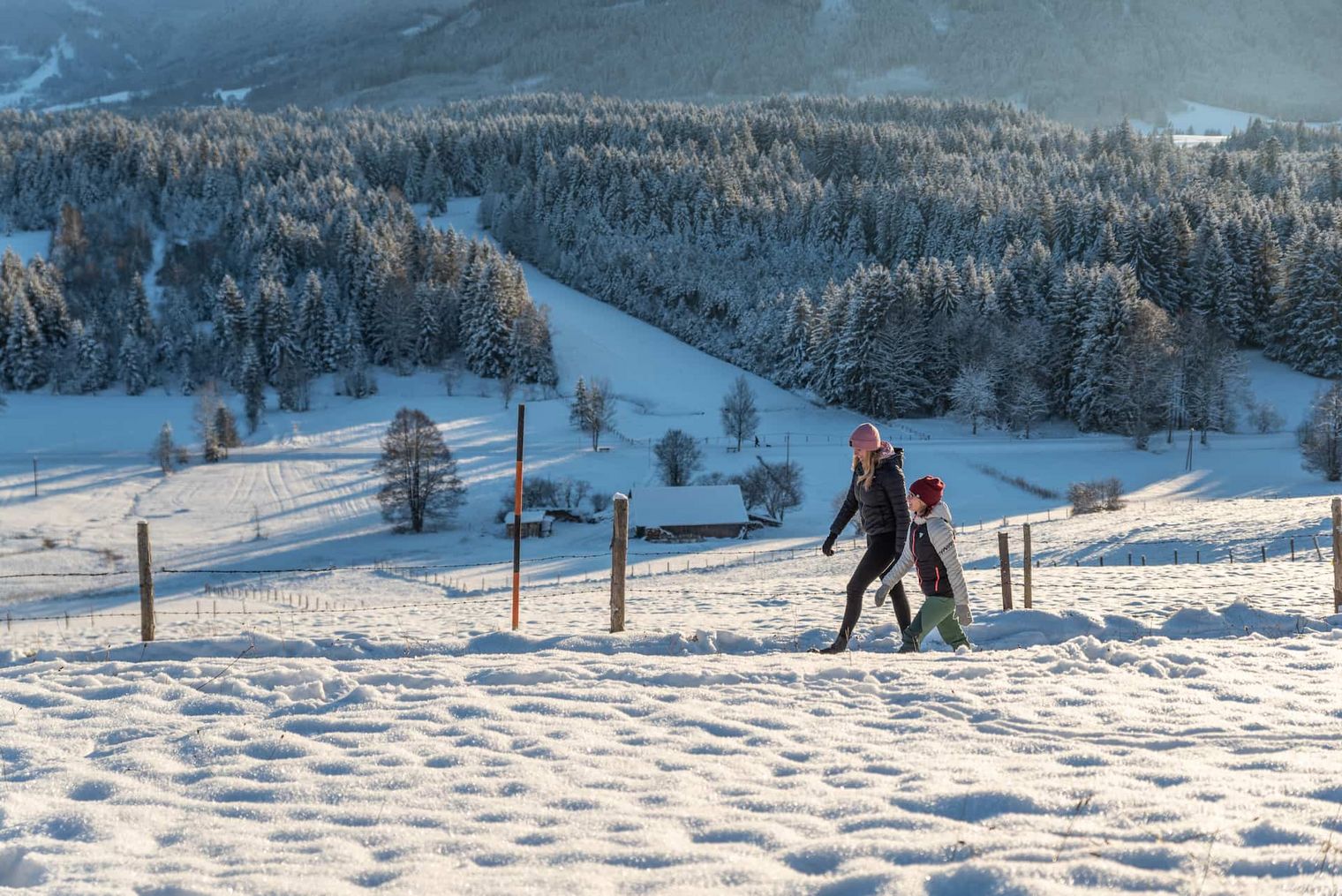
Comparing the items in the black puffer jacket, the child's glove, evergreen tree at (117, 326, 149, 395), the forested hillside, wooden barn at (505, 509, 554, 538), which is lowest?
wooden barn at (505, 509, 554, 538)

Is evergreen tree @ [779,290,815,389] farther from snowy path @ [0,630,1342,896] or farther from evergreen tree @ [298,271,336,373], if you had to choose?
snowy path @ [0,630,1342,896]

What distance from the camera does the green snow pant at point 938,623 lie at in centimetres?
994

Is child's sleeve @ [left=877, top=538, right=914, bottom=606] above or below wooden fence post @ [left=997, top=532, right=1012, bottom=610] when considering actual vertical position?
above

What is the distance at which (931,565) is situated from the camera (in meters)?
9.64

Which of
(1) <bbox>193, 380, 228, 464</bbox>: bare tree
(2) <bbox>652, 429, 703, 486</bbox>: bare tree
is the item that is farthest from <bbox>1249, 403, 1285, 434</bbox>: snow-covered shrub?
(1) <bbox>193, 380, 228, 464</bbox>: bare tree

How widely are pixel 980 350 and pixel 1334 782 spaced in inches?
2736

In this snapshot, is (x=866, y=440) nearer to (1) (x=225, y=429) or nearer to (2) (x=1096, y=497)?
(2) (x=1096, y=497)

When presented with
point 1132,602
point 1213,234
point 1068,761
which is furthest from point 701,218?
point 1068,761

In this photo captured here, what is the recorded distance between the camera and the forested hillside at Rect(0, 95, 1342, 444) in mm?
72125

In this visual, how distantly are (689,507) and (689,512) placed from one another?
447mm

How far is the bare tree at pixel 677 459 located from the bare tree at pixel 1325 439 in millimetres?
32898

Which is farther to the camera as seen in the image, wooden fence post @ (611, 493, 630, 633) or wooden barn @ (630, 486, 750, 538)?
wooden barn @ (630, 486, 750, 538)

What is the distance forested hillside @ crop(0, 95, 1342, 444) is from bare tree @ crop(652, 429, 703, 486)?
18.6m

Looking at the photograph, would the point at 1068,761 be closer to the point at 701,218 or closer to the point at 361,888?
the point at 361,888
